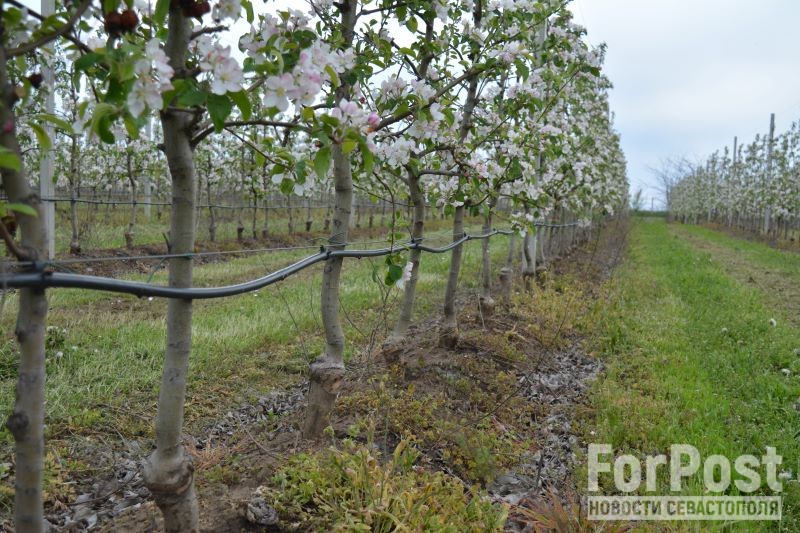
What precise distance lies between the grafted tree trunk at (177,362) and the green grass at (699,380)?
2302 millimetres

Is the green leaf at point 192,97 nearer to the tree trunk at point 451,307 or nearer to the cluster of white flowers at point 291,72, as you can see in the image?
the cluster of white flowers at point 291,72

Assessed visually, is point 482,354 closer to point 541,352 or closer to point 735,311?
point 541,352

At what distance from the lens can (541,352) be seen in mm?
5426

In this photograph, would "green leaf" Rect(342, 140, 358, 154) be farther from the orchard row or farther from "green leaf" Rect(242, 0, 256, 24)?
"green leaf" Rect(242, 0, 256, 24)

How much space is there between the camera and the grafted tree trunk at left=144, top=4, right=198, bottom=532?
1.78 meters

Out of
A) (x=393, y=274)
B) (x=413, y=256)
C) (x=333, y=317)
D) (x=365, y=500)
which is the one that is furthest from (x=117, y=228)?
(x=365, y=500)

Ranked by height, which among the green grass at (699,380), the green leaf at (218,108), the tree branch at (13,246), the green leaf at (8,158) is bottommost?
the green grass at (699,380)

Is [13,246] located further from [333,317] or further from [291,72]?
[333,317]

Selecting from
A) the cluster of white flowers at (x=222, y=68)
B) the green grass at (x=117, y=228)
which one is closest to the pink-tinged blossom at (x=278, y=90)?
the cluster of white flowers at (x=222, y=68)

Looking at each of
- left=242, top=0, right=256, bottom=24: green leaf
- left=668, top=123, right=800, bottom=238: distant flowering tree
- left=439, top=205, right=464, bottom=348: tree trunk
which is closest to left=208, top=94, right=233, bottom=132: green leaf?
left=242, top=0, right=256, bottom=24: green leaf

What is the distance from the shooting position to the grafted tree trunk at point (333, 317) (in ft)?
9.68

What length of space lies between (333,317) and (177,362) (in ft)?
3.94

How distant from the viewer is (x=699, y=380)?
487cm

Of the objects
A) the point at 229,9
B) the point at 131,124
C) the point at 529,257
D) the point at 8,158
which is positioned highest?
the point at 229,9
